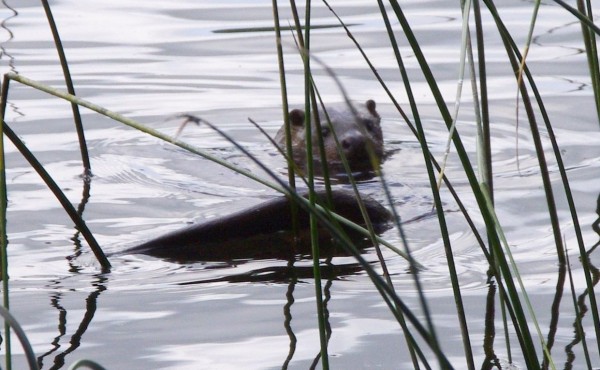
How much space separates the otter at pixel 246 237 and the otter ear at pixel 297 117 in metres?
3.57

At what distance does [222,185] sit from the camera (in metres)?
5.66

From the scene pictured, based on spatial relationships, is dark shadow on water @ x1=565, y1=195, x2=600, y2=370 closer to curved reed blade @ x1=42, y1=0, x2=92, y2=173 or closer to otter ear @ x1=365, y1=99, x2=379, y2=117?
curved reed blade @ x1=42, y1=0, x2=92, y2=173

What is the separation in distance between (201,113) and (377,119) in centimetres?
109

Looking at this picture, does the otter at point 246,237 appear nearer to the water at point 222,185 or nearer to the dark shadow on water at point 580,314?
the water at point 222,185

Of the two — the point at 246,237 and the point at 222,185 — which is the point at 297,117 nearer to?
the point at 222,185

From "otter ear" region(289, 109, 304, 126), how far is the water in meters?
0.17

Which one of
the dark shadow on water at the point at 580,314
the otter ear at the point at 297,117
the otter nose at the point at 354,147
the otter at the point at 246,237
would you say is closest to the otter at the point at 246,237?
the otter at the point at 246,237

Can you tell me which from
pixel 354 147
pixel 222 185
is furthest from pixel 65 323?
pixel 354 147

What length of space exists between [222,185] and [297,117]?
2.26 m

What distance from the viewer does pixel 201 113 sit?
7.32 metres

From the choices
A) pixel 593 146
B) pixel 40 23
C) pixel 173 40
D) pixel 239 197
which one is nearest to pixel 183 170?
pixel 239 197

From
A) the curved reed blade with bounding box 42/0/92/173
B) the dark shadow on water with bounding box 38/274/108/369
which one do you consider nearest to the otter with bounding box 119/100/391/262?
the dark shadow on water with bounding box 38/274/108/369

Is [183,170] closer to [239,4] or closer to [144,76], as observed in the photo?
[144,76]

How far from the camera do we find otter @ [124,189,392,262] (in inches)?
155
